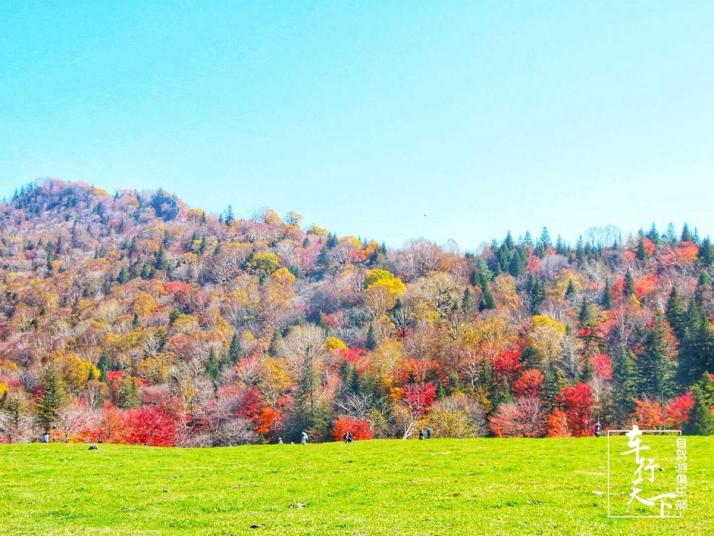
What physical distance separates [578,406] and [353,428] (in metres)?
32.3

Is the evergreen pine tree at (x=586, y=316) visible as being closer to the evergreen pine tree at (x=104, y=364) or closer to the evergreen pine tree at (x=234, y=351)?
the evergreen pine tree at (x=234, y=351)

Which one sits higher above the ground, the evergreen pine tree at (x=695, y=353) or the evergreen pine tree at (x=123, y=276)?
the evergreen pine tree at (x=123, y=276)

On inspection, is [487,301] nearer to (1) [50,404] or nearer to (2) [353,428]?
(2) [353,428]

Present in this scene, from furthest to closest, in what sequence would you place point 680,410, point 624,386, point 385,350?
point 385,350 → point 624,386 → point 680,410

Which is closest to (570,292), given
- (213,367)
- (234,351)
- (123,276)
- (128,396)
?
(234,351)

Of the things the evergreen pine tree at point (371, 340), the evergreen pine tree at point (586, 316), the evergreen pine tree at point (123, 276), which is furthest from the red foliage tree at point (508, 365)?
Result: the evergreen pine tree at point (123, 276)

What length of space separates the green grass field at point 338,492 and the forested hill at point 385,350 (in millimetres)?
40828

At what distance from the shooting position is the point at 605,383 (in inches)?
3314

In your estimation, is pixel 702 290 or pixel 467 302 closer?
pixel 702 290

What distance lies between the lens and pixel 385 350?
103 m

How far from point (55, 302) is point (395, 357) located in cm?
12828

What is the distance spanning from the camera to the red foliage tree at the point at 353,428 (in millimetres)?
73812

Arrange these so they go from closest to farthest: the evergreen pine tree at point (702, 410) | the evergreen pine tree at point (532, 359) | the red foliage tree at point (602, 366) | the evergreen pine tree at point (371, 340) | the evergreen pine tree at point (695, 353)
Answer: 1. the evergreen pine tree at point (702, 410)
2. the evergreen pine tree at point (695, 353)
3. the red foliage tree at point (602, 366)
4. the evergreen pine tree at point (532, 359)
5. the evergreen pine tree at point (371, 340)

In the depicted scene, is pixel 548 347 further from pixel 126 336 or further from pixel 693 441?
pixel 126 336
